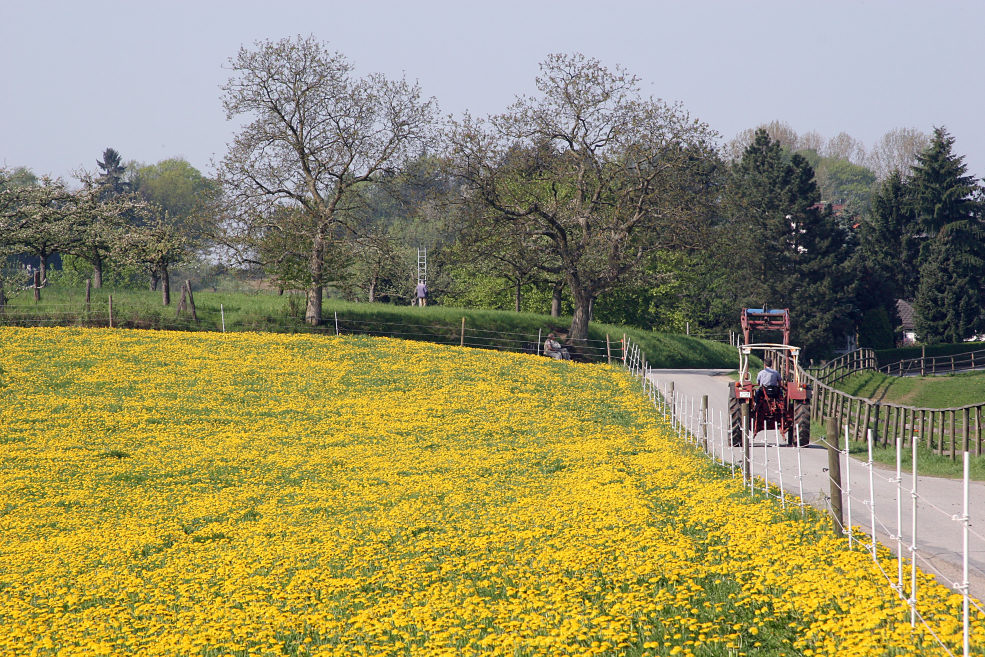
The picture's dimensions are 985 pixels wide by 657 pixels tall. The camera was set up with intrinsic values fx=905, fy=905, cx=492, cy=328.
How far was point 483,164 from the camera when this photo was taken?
1876 inches

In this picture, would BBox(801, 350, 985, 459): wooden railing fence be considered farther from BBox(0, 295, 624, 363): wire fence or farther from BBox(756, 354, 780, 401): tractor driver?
BBox(0, 295, 624, 363): wire fence

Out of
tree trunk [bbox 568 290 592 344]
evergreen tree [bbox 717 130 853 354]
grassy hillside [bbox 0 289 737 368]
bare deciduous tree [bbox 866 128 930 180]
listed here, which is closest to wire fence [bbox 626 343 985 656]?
grassy hillside [bbox 0 289 737 368]

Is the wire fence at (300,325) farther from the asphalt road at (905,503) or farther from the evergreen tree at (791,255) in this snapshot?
the asphalt road at (905,503)

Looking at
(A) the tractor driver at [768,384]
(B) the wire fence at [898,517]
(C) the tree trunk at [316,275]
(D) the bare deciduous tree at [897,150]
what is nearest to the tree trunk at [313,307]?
(C) the tree trunk at [316,275]

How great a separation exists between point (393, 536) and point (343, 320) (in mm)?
33084

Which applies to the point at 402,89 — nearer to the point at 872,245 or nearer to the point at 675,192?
the point at 675,192

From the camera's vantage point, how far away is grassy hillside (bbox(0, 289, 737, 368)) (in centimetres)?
4297

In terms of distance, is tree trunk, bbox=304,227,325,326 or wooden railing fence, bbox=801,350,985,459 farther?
tree trunk, bbox=304,227,325,326

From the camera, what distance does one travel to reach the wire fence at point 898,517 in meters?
8.27

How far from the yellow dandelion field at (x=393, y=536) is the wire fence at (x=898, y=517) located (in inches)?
10.1

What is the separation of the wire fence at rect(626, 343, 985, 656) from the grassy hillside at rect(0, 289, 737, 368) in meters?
26.5

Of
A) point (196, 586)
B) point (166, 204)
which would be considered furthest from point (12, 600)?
point (166, 204)

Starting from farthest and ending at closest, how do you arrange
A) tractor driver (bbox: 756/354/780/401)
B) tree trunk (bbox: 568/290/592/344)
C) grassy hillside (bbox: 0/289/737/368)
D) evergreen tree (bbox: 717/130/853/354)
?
evergreen tree (bbox: 717/130/853/354)
tree trunk (bbox: 568/290/592/344)
grassy hillside (bbox: 0/289/737/368)
tractor driver (bbox: 756/354/780/401)

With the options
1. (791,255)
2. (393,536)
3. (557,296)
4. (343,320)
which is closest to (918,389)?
(557,296)
